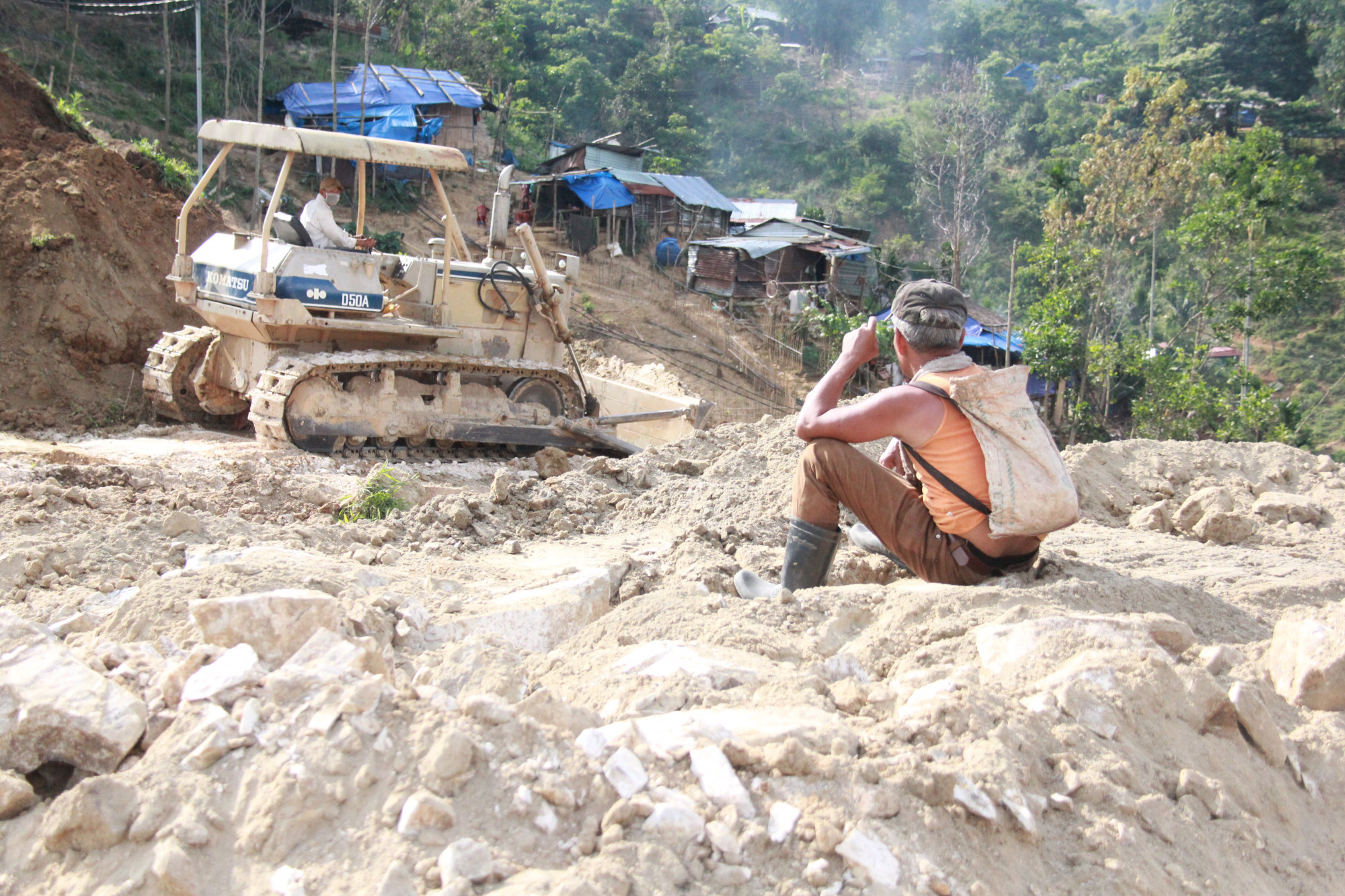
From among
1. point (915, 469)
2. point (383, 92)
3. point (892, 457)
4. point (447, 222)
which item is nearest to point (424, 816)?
point (915, 469)

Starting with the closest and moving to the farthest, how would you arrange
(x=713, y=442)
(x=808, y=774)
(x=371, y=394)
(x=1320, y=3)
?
(x=808, y=774), (x=713, y=442), (x=371, y=394), (x=1320, y=3)

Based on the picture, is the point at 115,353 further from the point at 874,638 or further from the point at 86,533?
the point at 874,638

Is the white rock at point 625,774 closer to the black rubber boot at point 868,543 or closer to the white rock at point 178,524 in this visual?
the black rubber boot at point 868,543

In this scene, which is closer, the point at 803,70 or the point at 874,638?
the point at 874,638

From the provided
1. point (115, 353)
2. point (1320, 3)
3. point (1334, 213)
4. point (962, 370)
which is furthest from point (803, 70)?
point (962, 370)

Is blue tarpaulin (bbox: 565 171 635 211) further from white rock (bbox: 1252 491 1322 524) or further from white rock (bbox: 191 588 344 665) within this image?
white rock (bbox: 191 588 344 665)

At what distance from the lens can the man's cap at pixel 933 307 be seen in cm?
345

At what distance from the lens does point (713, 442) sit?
714 cm

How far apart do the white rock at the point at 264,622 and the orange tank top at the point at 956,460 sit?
2.04 metres

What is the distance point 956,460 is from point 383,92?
25.7 metres

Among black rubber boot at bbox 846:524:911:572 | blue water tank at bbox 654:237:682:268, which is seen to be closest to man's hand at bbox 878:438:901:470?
black rubber boot at bbox 846:524:911:572

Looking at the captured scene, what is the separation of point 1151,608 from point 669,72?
44768mm

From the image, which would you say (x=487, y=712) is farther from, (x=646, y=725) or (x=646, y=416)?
(x=646, y=416)

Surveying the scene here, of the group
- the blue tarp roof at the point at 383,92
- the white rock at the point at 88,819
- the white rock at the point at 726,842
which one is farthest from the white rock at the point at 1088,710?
the blue tarp roof at the point at 383,92
